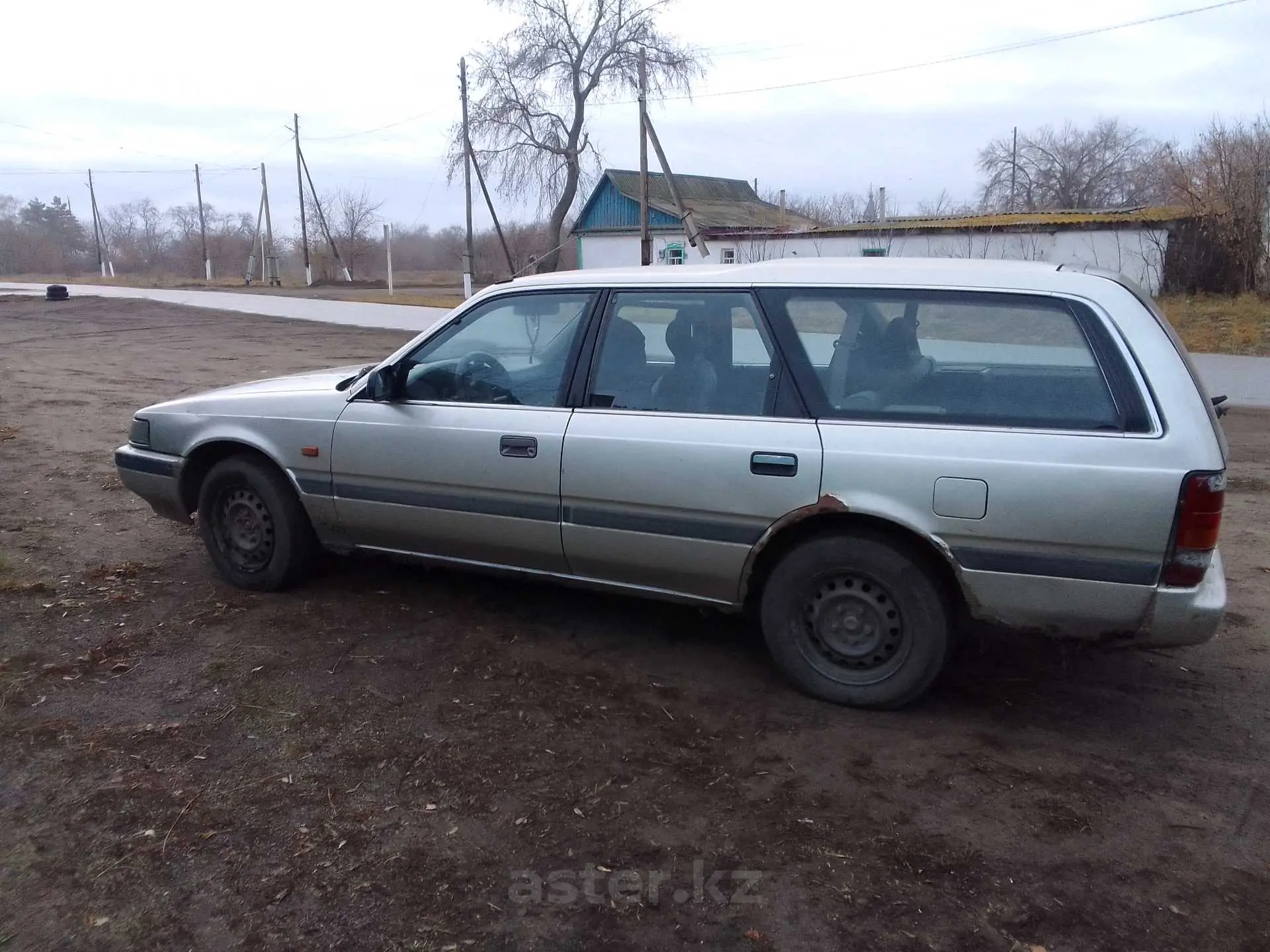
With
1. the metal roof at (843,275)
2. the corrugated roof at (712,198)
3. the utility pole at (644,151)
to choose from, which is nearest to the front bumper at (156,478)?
the metal roof at (843,275)

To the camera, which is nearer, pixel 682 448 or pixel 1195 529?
pixel 1195 529

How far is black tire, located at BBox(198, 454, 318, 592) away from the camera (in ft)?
16.5

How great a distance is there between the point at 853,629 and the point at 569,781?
125cm

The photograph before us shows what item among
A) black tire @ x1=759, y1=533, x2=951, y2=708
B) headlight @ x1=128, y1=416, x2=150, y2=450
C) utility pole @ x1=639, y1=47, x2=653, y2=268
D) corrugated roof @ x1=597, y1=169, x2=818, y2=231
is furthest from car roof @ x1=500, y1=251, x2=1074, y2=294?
corrugated roof @ x1=597, y1=169, x2=818, y2=231

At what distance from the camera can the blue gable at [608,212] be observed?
146 feet

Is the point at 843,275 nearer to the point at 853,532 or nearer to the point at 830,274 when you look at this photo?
the point at 830,274

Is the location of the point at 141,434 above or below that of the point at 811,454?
below

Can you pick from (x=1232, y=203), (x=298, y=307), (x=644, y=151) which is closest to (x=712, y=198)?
(x=298, y=307)

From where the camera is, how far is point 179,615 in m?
4.89

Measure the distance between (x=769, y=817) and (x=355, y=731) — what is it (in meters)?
1.56

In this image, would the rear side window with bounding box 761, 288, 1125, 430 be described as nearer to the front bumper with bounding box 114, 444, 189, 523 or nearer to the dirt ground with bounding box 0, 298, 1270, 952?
the dirt ground with bounding box 0, 298, 1270, 952

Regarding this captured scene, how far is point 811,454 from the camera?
378 centimetres

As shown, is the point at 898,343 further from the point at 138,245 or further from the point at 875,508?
the point at 138,245

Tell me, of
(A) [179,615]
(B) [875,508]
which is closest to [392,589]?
(A) [179,615]
